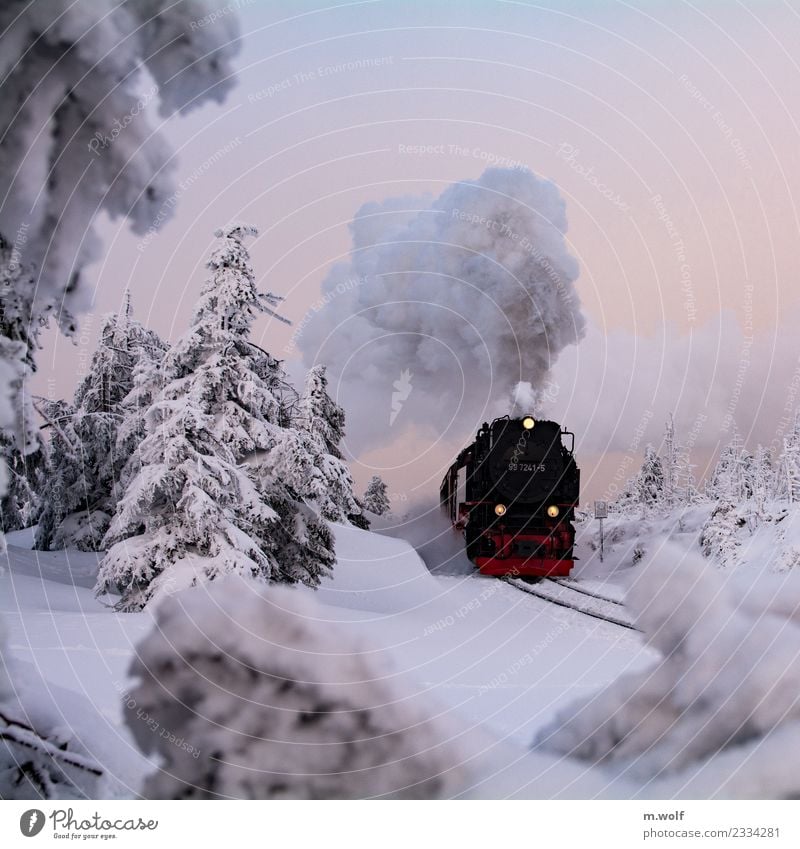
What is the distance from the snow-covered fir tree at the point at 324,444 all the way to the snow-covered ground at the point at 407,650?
4.14 ft

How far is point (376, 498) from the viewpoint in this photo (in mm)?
21156

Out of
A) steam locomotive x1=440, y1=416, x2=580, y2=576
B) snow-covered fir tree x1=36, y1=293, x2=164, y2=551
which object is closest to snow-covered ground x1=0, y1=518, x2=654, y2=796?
snow-covered fir tree x1=36, y1=293, x2=164, y2=551

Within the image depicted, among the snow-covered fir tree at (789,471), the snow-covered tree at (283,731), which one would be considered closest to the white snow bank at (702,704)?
the snow-covered tree at (283,731)

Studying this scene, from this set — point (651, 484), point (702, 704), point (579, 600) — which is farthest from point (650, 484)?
point (702, 704)

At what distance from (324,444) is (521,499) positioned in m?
5.54

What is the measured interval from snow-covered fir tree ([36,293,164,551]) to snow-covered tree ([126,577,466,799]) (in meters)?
5.56

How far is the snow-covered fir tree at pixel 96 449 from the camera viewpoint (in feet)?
42.0

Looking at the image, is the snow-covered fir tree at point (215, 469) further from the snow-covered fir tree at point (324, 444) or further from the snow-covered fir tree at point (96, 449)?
the snow-covered fir tree at point (96, 449)

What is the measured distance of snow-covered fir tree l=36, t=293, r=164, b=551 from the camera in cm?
1280

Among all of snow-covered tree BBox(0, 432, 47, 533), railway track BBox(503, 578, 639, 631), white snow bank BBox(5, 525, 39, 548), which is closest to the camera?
snow-covered tree BBox(0, 432, 47, 533)

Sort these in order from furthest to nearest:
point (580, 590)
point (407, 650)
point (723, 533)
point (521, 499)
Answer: point (521, 499) → point (580, 590) → point (723, 533) → point (407, 650)

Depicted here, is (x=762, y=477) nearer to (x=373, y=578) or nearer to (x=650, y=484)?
(x=650, y=484)

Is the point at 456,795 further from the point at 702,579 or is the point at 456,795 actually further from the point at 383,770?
the point at 702,579

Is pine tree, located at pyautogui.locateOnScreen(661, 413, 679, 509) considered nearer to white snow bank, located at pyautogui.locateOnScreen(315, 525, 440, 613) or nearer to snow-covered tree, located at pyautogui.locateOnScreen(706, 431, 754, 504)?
snow-covered tree, located at pyautogui.locateOnScreen(706, 431, 754, 504)
